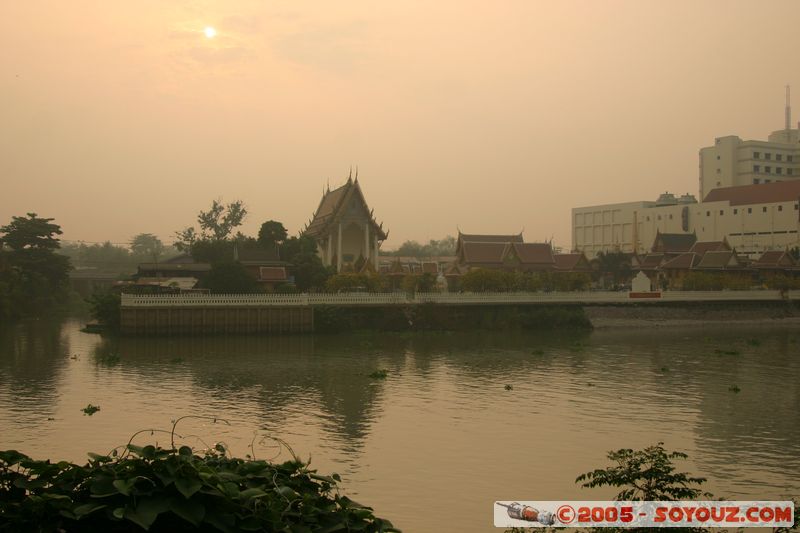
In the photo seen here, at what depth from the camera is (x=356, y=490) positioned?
14.2m

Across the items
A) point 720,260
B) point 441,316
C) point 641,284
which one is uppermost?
point 720,260

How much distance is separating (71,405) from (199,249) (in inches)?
1577

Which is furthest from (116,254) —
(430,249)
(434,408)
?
(434,408)

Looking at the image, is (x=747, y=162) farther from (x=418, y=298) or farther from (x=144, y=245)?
(x=144, y=245)

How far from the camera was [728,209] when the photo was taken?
284 feet

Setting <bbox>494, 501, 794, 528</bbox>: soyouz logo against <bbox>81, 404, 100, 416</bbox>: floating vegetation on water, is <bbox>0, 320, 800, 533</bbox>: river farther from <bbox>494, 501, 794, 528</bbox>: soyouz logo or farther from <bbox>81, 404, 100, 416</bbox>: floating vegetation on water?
<bbox>494, 501, 794, 528</bbox>: soyouz logo

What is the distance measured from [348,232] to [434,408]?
4538 centimetres

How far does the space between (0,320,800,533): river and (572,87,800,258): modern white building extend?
4626 cm

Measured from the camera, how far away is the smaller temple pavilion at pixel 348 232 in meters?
65.1

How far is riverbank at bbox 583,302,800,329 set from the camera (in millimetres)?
50969

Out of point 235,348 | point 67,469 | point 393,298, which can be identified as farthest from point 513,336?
point 67,469

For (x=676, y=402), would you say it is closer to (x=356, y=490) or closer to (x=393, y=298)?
(x=356, y=490)

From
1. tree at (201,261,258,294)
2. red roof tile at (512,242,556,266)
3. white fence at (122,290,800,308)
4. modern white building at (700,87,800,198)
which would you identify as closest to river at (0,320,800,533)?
white fence at (122,290,800,308)

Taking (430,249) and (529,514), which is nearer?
(529,514)
